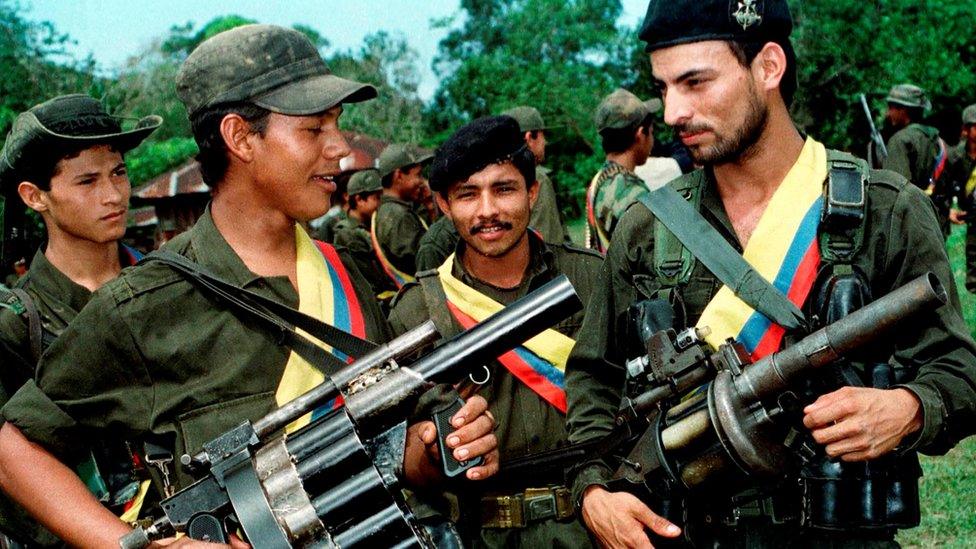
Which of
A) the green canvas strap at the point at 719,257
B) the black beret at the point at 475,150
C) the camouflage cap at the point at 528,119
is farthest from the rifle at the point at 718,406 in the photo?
the camouflage cap at the point at 528,119

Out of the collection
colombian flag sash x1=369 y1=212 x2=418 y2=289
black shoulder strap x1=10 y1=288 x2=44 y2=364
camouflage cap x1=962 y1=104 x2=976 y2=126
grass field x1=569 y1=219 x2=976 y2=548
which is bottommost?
grass field x1=569 y1=219 x2=976 y2=548

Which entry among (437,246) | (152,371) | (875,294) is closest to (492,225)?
(152,371)

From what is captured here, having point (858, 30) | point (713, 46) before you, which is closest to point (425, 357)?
point (713, 46)

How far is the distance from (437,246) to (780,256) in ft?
16.7

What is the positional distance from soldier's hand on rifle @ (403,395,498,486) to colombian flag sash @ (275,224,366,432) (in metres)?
0.33

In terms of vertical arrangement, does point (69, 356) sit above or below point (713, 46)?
below

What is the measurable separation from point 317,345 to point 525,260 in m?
1.52

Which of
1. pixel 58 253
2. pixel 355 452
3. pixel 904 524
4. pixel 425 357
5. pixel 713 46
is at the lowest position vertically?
pixel 904 524

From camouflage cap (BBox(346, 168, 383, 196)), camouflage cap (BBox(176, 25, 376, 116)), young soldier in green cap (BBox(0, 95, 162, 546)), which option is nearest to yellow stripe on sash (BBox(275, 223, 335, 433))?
camouflage cap (BBox(176, 25, 376, 116))

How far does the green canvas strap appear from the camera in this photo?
8.73ft

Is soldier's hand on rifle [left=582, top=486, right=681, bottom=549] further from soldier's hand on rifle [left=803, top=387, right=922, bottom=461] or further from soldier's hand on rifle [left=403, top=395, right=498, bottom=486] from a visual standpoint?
soldier's hand on rifle [left=803, top=387, right=922, bottom=461]

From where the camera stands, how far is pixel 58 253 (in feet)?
13.5

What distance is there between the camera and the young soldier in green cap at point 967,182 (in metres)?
11.1

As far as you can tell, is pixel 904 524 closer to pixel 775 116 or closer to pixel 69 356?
pixel 775 116
